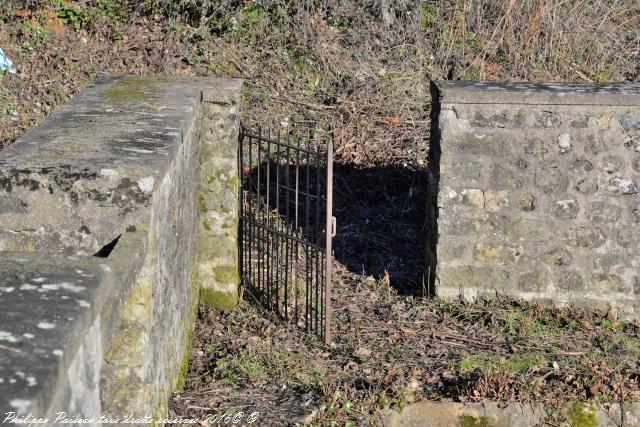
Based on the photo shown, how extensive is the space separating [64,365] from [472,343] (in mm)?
4085

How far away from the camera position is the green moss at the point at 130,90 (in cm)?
580

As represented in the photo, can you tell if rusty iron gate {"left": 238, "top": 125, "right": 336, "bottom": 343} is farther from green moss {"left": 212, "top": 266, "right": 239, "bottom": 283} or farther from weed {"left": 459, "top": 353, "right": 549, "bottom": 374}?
weed {"left": 459, "top": 353, "right": 549, "bottom": 374}

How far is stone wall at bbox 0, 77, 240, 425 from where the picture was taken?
239 centimetres

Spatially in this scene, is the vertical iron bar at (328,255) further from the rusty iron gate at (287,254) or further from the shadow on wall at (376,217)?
the shadow on wall at (376,217)

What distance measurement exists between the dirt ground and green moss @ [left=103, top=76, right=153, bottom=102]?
5.36ft

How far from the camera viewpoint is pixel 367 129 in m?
9.80

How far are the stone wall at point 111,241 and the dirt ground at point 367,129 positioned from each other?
664 mm

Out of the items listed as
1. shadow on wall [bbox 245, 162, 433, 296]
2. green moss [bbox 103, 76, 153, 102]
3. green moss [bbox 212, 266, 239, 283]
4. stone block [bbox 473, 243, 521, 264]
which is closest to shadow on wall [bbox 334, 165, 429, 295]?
shadow on wall [bbox 245, 162, 433, 296]

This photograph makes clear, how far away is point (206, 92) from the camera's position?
6.19m

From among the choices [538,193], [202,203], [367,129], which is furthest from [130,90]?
[367,129]

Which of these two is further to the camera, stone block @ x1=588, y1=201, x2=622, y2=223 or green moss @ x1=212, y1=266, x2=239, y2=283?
green moss @ x1=212, y1=266, x2=239, y2=283

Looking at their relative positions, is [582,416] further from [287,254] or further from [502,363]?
[287,254]

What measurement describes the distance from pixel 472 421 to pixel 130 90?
316cm

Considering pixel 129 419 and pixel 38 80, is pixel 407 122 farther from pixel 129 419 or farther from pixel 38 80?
pixel 129 419
